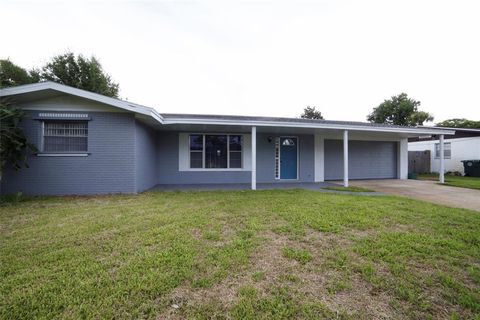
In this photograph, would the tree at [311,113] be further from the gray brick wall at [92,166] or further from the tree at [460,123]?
the gray brick wall at [92,166]

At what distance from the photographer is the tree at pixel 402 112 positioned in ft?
94.9

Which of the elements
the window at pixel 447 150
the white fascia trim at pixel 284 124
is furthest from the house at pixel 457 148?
the white fascia trim at pixel 284 124

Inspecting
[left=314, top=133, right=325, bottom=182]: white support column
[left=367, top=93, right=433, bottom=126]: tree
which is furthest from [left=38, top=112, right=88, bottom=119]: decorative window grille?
[left=367, top=93, right=433, bottom=126]: tree

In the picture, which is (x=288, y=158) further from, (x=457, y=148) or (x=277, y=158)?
(x=457, y=148)

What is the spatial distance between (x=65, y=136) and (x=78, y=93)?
157 centimetres

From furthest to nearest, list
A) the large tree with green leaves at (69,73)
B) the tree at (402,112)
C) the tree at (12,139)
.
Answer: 1. the tree at (402,112)
2. the large tree with green leaves at (69,73)
3. the tree at (12,139)

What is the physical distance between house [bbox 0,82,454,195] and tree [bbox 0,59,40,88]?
668 inches

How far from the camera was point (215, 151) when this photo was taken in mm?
9523

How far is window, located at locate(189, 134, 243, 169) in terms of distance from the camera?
940 centimetres

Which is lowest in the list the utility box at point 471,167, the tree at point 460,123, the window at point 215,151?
the utility box at point 471,167

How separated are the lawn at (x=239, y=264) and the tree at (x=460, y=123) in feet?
107

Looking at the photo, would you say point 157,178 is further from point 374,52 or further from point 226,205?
point 374,52

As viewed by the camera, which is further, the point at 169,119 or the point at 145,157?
the point at 145,157

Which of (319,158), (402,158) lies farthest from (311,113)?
(319,158)
